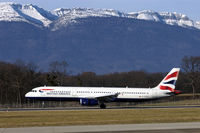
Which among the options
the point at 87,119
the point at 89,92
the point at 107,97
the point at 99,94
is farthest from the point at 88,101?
the point at 87,119

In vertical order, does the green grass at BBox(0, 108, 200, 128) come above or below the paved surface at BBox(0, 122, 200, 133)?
above

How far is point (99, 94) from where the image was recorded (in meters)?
63.3

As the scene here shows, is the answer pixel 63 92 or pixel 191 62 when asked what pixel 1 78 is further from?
pixel 191 62

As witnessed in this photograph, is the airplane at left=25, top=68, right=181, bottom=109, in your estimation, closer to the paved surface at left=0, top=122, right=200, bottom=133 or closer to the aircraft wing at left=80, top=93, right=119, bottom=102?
the aircraft wing at left=80, top=93, right=119, bottom=102

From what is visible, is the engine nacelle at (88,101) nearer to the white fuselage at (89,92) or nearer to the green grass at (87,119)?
the white fuselage at (89,92)

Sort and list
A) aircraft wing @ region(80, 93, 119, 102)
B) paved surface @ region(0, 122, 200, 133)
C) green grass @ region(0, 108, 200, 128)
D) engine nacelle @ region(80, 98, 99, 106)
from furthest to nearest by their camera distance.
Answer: aircraft wing @ region(80, 93, 119, 102)
engine nacelle @ region(80, 98, 99, 106)
green grass @ region(0, 108, 200, 128)
paved surface @ region(0, 122, 200, 133)

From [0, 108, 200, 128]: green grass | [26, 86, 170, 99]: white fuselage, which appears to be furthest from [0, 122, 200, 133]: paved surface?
[26, 86, 170, 99]: white fuselage

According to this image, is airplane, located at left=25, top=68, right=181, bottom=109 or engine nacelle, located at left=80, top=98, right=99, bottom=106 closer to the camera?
engine nacelle, located at left=80, top=98, right=99, bottom=106

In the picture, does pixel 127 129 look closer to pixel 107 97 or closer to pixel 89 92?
pixel 107 97

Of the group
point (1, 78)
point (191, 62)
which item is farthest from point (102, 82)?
point (1, 78)

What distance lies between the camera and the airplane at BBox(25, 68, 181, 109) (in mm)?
62656

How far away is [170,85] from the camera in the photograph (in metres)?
64.8

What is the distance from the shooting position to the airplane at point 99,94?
62656 millimetres

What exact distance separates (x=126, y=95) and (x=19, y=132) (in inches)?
1384
